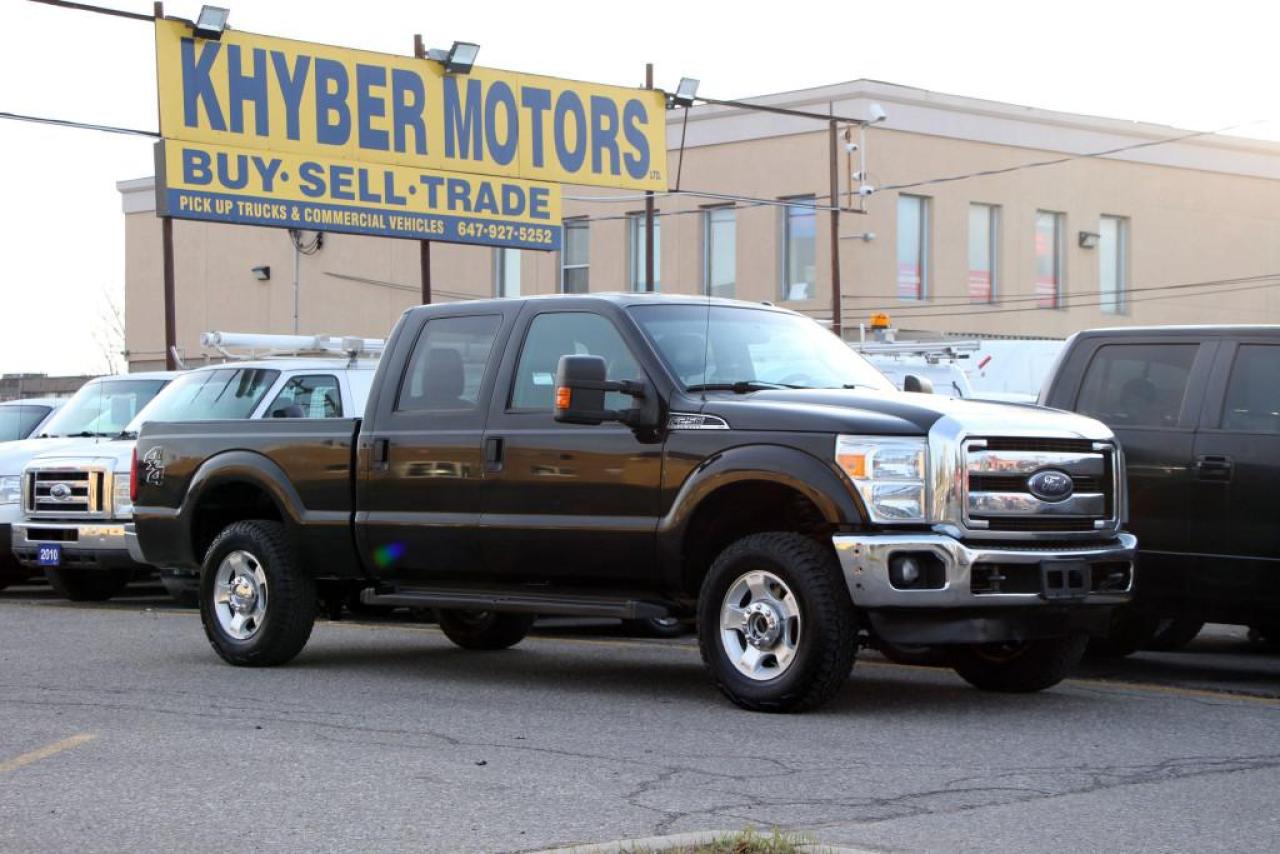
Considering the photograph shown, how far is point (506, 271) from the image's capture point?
134 feet

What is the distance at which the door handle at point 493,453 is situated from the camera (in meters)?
10.4

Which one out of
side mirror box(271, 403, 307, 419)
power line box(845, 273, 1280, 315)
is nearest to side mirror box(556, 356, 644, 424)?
side mirror box(271, 403, 307, 419)

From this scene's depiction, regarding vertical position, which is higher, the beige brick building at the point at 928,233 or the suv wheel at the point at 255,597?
the beige brick building at the point at 928,233

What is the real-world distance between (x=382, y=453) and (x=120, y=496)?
641 centimetres

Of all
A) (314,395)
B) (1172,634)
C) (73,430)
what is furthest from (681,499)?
(73,430)

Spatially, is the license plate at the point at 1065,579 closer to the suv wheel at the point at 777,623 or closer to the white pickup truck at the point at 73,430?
the suv wheel at the point at 777,623

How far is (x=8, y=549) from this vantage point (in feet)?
58.0

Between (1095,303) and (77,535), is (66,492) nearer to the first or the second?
(77,535)

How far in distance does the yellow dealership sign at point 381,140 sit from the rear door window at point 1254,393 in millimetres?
17253

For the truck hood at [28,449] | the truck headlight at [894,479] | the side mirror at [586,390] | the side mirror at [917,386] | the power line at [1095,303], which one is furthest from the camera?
the power line at [1095,303]

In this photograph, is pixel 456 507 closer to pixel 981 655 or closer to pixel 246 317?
pixel 981 655

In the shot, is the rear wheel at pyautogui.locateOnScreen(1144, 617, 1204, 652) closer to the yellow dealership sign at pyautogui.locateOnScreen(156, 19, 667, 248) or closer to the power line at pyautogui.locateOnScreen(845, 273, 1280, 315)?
the yellow dealership sign at pyautogui.locateOnScreen(156, 19, 667, 248)

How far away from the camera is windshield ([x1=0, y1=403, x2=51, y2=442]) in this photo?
20469 mm

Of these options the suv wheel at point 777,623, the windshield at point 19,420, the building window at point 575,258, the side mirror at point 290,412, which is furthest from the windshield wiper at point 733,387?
the building window at point 575,258
